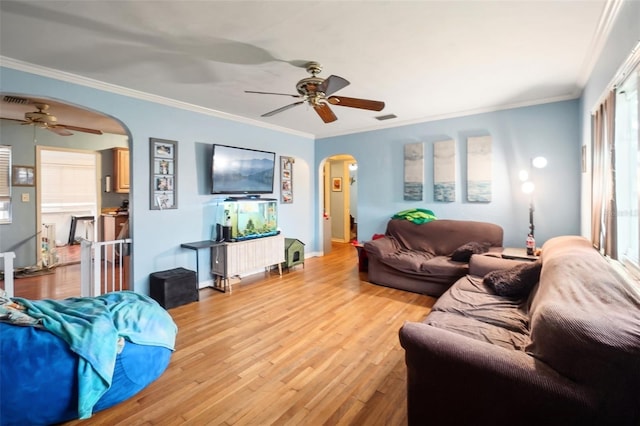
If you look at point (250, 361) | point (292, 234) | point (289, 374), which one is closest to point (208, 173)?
point (292, 234)

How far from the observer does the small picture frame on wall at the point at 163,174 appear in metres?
3.75

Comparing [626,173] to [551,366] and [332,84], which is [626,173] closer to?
[551,366]

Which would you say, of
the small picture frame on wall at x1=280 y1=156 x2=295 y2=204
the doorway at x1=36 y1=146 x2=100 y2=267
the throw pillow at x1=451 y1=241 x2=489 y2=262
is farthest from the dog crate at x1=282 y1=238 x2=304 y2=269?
the doorway at x1=36 y1=146 x2=100 y2=267

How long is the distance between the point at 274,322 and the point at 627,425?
2.60m

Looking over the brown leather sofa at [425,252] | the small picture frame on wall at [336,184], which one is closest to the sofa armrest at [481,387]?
the brown leather sofa at [425,252]

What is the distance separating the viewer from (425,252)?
4465mm

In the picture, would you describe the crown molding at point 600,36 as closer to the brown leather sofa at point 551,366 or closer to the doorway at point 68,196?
the brown leather sofa at point 551,366

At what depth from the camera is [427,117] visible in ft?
15.7

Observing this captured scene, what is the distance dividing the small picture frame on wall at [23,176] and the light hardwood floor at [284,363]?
4.03 meters

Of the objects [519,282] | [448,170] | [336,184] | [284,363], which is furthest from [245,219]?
[336,184]

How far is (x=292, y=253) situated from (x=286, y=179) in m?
1.40

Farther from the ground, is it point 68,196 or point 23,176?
point 23,176

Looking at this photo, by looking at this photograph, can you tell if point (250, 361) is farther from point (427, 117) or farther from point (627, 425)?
point (427, 117)

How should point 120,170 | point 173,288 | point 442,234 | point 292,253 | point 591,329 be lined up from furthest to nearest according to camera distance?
point 120,170 → point 292,253 → point 442,234 → point 173,288 → point 591,329
